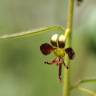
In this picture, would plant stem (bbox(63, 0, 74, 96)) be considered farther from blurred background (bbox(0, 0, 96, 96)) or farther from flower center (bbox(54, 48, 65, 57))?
blurred background (bbox(0, 0, 96, 96))

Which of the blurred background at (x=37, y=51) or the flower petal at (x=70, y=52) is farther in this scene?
the blurred background at (x=37, y=51)

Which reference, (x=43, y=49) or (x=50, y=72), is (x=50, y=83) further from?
(x=43, y=49)

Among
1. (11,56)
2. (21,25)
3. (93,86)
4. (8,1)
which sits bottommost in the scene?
(93,86)

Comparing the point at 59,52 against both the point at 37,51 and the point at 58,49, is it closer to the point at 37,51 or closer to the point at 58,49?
the point at 58,49

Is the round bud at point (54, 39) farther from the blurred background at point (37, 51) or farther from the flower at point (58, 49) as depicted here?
the blurred background at point (37, 51)

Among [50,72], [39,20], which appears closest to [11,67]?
[50,72]

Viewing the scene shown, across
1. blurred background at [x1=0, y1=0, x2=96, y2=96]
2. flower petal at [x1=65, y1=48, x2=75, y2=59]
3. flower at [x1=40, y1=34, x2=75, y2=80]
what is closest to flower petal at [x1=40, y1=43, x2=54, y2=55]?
flower at [x1=40, y1=34, x2=75, y2=80]

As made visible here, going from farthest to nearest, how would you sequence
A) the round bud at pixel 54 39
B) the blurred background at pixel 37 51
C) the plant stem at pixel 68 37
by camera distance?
the blurred background at pixel 37 51, the round bud at pixel 54 39, the plant stem at pixel 68 37

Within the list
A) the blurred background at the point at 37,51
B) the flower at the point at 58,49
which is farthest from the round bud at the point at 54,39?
the blurred background at the point at 37,51
